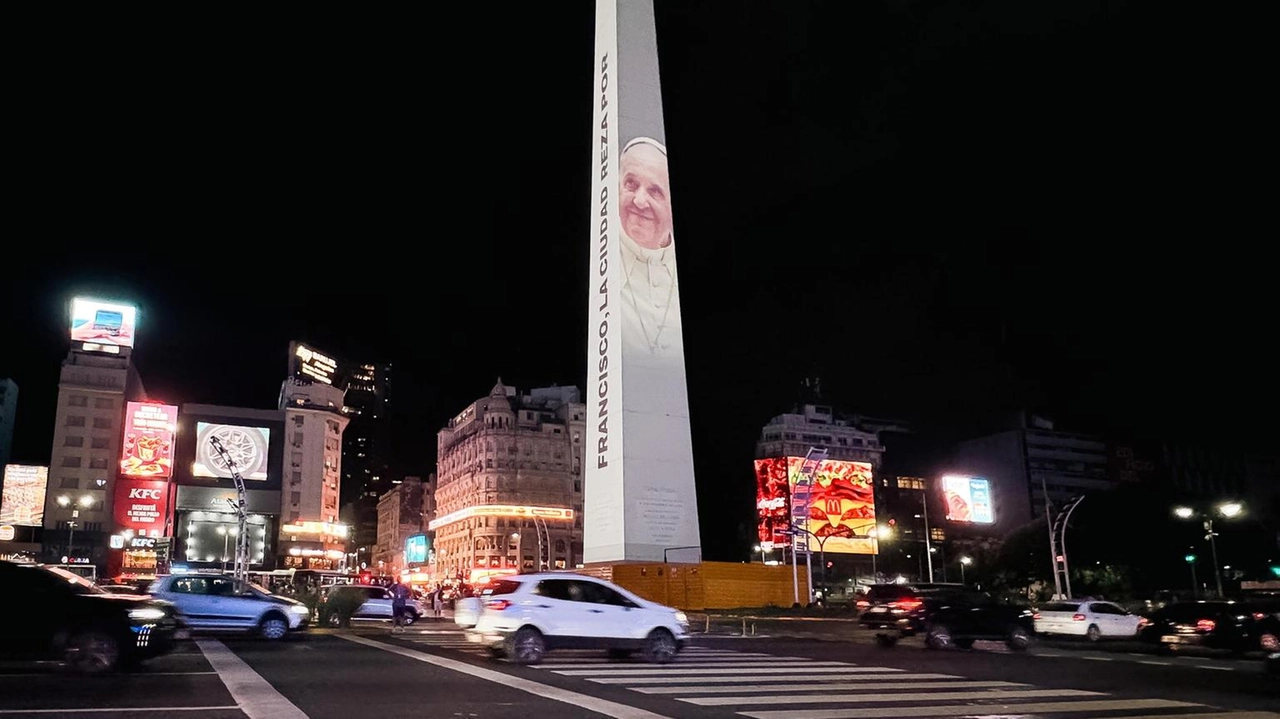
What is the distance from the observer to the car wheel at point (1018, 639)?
70.1 ft

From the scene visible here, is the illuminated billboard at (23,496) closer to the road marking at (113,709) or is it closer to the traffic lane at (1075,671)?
the traffic lane at (1075,671)

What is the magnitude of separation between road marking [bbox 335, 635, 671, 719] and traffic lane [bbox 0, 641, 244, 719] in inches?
129

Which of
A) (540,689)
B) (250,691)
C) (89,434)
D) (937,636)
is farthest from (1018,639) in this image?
(89,434)

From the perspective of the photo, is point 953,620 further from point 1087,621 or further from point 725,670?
point 725,670

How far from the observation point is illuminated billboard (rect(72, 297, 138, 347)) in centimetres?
9444

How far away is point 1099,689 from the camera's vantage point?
40.5 ft

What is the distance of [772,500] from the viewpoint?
4161 inches

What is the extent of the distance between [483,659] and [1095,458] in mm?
134501

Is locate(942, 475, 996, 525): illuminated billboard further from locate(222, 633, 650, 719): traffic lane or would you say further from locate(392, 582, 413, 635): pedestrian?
locate(222, 633, 650, 719): traffic lane

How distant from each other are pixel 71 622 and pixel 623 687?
24.2 ft

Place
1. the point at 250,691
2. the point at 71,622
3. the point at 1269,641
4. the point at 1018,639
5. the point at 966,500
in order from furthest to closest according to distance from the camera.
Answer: the point at 966,500 → the point at 1018,639 → the point at 1269,641 → the point at 71,622 → the point at 250,691

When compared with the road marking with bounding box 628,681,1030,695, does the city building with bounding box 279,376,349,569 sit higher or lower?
higher

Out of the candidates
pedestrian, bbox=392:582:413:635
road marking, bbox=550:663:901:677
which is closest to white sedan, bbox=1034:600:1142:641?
road marking, bbox=550:663:901:677

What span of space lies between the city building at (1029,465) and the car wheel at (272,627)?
4534 inches
